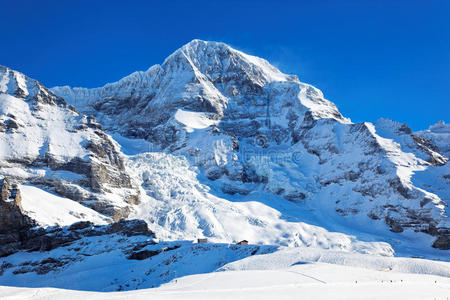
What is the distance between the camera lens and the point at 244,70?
629 feet

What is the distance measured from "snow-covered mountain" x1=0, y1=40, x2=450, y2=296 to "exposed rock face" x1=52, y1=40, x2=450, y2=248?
1.53 ft

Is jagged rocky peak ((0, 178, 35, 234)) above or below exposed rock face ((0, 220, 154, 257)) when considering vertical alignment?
above

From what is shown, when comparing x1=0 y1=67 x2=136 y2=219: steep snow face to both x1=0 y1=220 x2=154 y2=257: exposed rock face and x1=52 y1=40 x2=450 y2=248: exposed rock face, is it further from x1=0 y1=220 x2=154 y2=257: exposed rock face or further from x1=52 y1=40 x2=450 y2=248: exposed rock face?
x1=52 y1=40 x2=450 y2=248: exposed rock face

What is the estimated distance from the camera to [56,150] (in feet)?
306

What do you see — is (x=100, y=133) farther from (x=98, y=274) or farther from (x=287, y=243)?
(x=98, y=274)

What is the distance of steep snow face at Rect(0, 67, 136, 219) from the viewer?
86.2m

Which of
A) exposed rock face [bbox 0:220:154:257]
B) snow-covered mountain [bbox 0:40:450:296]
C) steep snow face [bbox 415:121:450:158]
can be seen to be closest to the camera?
snow-covered mountain [bbox 0:40:450:296]

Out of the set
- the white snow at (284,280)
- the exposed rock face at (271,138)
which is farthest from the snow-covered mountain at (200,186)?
the white snow at (284,280)

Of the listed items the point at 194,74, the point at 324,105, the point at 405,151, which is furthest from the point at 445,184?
the point at 194,74

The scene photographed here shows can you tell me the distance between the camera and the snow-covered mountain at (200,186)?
206 feet

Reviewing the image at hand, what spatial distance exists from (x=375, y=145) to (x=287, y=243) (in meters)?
47.4

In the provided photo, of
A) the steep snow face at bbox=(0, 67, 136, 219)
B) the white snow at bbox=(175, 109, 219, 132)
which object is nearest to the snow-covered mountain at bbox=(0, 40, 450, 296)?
the steep snow face at bbox=(0, 67, 136, 219)

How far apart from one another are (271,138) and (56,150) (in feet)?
258

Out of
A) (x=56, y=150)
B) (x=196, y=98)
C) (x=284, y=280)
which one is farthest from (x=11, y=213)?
(x=196, y=98)
